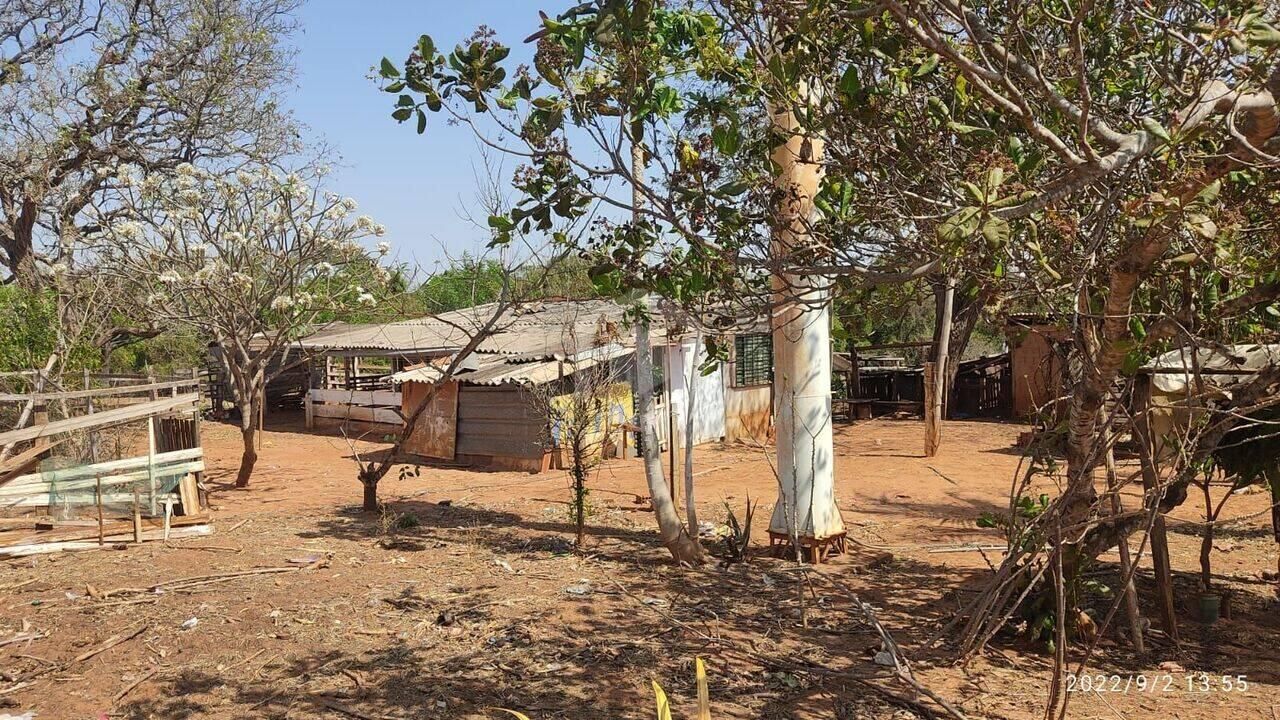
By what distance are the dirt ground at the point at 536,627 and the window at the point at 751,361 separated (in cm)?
902

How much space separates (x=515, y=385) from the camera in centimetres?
1709

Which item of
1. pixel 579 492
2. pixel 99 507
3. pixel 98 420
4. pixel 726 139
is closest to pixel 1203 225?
pixel 726 139

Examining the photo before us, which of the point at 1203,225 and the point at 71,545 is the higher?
the point at 1203,225

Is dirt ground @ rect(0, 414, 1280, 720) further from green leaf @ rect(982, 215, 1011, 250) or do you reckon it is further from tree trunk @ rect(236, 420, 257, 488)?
green leaf @ rect(982, 215, 1011, 250)

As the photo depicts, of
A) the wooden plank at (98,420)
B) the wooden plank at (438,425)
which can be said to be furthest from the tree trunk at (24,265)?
the wooden plank at (98,420)

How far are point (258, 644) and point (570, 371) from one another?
1037 centimetres

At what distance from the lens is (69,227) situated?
17109 mm

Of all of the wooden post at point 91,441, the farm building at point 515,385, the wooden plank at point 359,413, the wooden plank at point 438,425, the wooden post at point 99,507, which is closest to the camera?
the wooden post at point 99,507

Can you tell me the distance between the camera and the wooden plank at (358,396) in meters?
22.8

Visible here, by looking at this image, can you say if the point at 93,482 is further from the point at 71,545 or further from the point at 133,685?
the point at 133,685

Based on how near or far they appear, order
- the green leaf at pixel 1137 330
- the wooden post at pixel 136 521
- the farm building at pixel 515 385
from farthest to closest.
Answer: the farm building at pixel 515 385 → the wooden post at pixel 136 521 → the green leaf at pixel 1137 330

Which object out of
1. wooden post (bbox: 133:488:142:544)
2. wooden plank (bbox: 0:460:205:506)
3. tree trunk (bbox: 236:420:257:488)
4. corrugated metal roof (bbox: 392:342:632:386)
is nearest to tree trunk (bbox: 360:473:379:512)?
tree trunk (bbox: 236:420:257:488)

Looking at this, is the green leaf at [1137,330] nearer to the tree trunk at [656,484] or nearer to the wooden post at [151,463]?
the tree trunk at [656,484]

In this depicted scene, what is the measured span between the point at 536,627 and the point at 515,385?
10138mm
